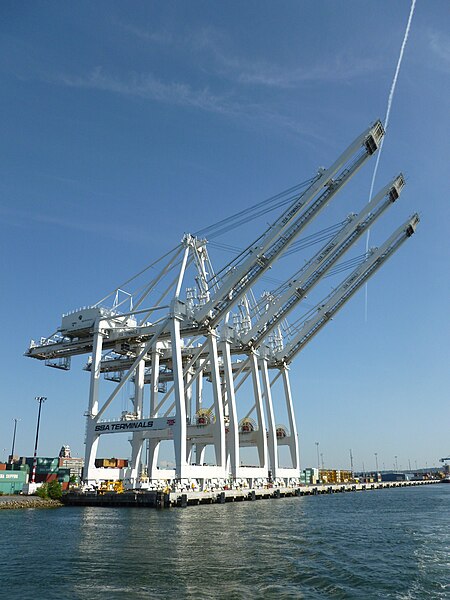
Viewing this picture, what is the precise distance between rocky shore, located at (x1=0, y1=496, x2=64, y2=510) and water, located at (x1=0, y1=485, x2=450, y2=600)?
364 inches

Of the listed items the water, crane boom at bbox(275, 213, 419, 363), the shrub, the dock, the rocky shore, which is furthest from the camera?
crane boom at bbox(275, 213, 419, 363)

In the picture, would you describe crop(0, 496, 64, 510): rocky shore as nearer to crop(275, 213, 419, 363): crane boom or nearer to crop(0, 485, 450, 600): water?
crop(0, 485, 450, 600): water

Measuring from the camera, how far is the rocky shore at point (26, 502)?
131 ft

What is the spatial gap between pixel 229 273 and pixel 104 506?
843 inches

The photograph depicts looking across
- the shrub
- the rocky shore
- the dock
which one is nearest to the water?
the dock

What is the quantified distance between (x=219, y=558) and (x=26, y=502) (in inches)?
1103

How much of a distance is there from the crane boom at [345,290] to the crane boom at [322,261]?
5.30 m

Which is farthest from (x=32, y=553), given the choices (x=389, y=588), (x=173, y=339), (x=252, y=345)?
(x=252, y=345)

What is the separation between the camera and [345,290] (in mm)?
58969

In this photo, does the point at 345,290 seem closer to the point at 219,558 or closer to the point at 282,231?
the point at 282,231

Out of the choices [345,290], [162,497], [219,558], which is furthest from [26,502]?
[345,290]

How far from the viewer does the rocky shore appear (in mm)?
39959

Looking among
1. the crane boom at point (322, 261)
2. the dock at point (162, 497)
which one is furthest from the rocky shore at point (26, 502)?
the crane boom at point (322, 261)

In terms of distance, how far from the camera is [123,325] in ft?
169
